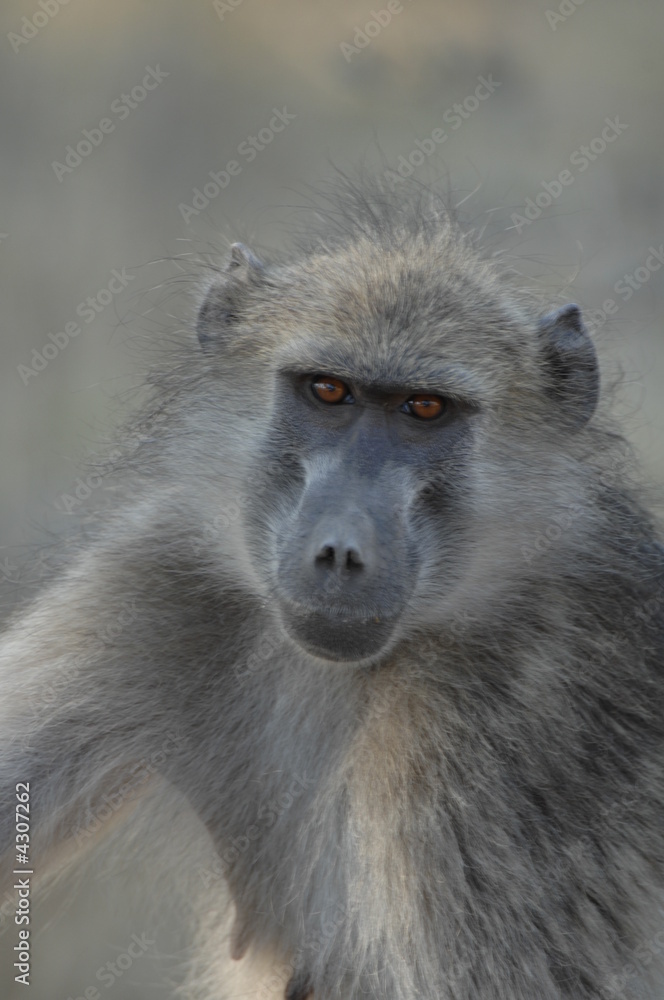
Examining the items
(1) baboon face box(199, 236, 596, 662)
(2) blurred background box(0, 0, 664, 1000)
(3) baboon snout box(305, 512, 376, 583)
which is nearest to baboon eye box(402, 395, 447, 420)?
(1) baboon face box(199, 236, 596, 662)

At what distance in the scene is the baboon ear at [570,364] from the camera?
9.71ft

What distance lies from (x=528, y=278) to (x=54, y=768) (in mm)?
1995

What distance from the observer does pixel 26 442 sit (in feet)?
21.3

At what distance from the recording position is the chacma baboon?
106 inches

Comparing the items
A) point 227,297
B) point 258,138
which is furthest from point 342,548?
point 258,138

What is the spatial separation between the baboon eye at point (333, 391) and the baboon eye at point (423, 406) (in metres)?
0.15

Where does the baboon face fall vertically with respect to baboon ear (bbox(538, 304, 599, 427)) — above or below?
below

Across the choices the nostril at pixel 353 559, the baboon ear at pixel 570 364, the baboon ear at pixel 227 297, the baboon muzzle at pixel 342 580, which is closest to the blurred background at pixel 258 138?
the baboon ear at pixel 227 297

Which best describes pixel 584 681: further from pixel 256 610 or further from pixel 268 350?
pixel 268 350

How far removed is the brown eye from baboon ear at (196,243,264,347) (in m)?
0.41

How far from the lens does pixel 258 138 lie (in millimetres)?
6668

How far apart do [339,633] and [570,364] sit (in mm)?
1000

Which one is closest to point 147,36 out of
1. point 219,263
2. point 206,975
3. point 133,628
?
point 219,263

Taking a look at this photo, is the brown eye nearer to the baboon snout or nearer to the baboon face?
the baboon face
